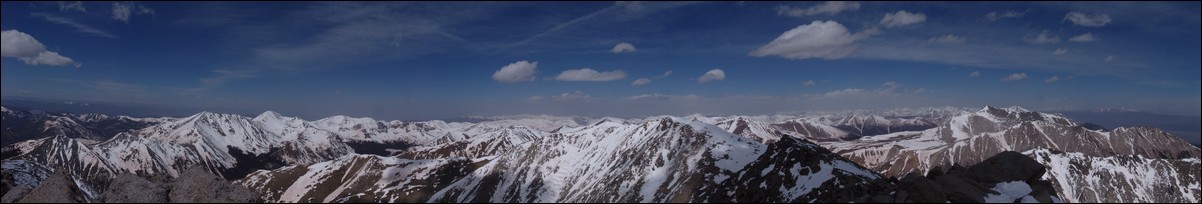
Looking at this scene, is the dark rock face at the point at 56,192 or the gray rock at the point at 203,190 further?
the gray rock at the point at 203,190

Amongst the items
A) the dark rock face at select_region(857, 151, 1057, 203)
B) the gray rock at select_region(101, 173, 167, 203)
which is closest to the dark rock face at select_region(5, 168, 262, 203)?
the gray rock at select_region(101, 173, 167, 203)

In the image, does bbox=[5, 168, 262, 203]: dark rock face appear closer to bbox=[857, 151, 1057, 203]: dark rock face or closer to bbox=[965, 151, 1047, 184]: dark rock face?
bbox=[857, 151, 1057, 203]: dark rock face

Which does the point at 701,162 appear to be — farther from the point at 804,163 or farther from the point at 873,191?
the point at 873,191

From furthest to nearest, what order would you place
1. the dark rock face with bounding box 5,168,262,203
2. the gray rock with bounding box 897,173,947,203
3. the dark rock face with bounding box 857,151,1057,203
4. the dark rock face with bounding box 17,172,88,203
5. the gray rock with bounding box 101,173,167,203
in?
the gray rock with bounding box 101,173,167,203 → the dark rock face with bounding box 5,168,262,203 → the dark rock face with bounding box 17,172,88,203 → the dark rock face with bounding box 857,151,1057,203 → the gray rock with bounding box 897,173,947,203

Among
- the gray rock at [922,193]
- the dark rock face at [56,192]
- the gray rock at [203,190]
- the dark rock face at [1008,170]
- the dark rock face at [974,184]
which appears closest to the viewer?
the gray rock at [922,193]

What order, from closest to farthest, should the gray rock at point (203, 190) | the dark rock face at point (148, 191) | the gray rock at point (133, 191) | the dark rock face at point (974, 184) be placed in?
the dark rock face at point (974, 184) → the dark rock face at point (148, 191) → the gray rock at point (133, 191) → the gray rock at point (203, 190)

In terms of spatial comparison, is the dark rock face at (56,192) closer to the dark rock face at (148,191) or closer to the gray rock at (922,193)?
the dark rock face at (148,191)

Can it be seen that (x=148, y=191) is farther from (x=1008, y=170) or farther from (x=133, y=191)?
(x=1008, y=170)

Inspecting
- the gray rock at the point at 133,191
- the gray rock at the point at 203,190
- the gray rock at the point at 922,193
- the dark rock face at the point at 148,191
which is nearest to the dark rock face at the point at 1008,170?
the gray rock at the point at 922,193

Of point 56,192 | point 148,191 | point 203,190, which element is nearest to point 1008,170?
point 203,190

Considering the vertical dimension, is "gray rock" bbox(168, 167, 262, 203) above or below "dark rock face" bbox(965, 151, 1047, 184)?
below

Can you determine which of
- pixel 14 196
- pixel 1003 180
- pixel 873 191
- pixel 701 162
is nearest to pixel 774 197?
pixel 873 191
